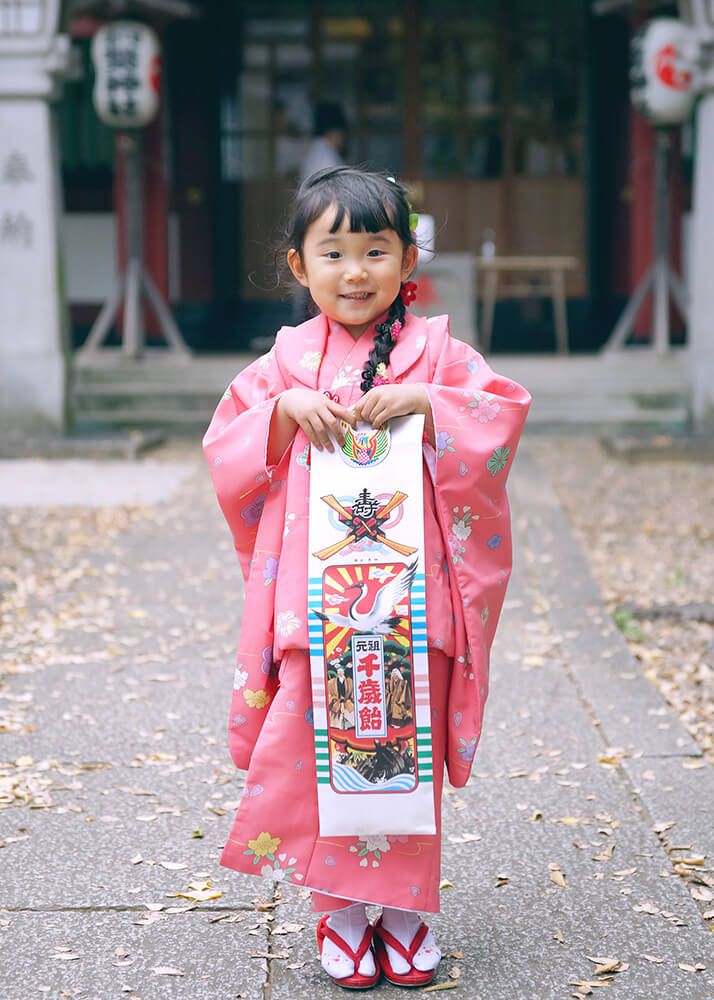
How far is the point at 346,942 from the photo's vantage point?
2588 millimetres

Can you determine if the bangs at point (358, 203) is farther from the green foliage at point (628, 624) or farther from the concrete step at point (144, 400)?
the concrete step at point (144, 400)

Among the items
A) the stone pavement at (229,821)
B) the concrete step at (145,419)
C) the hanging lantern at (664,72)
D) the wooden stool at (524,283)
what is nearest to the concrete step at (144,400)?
the concrete step at (145,419)

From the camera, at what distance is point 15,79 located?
27.9 feet

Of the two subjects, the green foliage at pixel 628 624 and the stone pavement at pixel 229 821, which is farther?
the green foliage at pixel 628 624

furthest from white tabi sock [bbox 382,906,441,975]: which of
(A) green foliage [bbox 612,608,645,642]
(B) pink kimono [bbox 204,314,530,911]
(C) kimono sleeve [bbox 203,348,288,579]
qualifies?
(A) green foliage [bbox 612,608,645,642]

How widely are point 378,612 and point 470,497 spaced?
29 cm

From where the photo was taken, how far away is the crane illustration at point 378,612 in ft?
7.95

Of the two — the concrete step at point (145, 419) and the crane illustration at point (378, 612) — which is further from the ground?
the crane illustration at point (378, 612)

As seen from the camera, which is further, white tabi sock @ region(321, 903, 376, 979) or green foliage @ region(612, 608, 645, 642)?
green foliage @ region(612, 608, 645, 642)

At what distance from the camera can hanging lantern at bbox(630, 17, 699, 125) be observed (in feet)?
29.0

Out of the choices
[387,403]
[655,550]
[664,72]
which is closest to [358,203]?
[387,403]

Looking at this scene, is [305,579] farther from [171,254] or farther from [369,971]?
[171,254]

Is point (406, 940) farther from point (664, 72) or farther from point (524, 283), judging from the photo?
point (524, 283)

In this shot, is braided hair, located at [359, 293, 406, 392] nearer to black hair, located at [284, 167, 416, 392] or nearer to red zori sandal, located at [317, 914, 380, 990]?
black hair, located at [284, 167, 416, 392]
